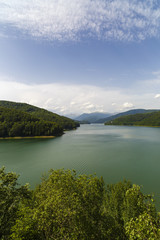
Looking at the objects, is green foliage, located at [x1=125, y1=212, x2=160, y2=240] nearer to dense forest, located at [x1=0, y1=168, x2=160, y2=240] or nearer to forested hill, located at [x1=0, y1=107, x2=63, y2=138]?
dense forest, located at [x1=0, y1=168, x2=160, y2=240]

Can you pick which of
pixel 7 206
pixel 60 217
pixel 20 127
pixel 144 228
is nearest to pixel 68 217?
pixel 60 217

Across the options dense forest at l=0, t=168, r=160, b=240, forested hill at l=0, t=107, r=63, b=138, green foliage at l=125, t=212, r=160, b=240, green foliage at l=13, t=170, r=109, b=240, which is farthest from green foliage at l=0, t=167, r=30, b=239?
forested hill at l=0, t=107, r=63, b=138

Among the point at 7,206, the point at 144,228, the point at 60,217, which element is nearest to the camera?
the point at 144,228

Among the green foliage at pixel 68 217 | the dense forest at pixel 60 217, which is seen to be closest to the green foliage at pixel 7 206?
the dense forest at pixel 60 217

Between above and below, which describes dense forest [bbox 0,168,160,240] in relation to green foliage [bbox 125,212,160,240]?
below

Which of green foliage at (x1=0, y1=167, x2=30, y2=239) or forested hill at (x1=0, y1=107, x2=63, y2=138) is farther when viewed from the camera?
forested hill at (x1=0, y1=107, x2=63, y2=138)

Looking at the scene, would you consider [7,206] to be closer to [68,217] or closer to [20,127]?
[68,217]

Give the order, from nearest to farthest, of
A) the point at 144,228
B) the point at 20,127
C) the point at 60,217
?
the point at 144,228
the point at 60,217
the point at 20,127

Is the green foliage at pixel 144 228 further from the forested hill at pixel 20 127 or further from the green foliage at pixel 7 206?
the forested hill at pixel 20 127

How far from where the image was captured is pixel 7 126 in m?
92.8

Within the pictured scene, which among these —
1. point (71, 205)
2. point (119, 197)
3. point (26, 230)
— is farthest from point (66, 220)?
point (119, 197)

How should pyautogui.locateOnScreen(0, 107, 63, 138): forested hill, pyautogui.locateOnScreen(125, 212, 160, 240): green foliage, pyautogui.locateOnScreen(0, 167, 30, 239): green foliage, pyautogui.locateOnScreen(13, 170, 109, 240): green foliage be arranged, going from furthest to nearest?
pyautogui.locateOnScreen(0, 107, 63, 138): forested hill → pyautogui.locateOnScreen(0, 167, 30, 239): green foliage → pyautogui.locateOnScreen(13, 170, 109, 240): green foliage → pyautogui.locateOnScreen(125, 212, 160, 240): green foliage

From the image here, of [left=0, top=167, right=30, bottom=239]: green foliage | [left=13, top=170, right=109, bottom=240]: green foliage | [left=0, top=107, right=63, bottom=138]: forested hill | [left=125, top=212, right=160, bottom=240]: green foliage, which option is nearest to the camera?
[left=125, top=212, right=160, bottom=240]: green foliage

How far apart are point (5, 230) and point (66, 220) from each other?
4.52m
